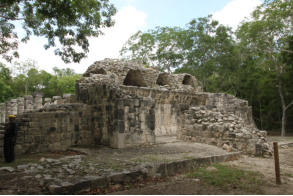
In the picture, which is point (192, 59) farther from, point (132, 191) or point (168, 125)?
point (132, 191)

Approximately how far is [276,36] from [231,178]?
17640 millimetres

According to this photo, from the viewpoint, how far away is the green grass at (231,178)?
4.83 m

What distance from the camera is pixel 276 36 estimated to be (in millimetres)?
19344

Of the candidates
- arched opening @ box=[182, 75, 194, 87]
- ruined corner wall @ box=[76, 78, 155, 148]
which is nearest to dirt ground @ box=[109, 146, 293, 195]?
ruined corner wall @ box=[76, 78, 155, 148]

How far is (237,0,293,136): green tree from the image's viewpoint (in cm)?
1806

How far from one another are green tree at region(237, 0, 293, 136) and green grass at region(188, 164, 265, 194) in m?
15.4

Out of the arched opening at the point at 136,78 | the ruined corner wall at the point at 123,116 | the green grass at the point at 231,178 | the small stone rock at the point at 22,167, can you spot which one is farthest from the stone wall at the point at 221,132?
the small stone rock at the point at 22,167

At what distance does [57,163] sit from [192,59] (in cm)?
2480

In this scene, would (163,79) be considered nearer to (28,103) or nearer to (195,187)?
(28,103)

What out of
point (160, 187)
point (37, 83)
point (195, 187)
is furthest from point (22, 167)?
point (37, 83)

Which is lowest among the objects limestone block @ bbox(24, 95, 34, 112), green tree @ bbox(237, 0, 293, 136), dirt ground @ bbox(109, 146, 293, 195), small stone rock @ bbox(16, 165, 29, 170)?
dirt ground @ bbox(109, 146, 293, 195)

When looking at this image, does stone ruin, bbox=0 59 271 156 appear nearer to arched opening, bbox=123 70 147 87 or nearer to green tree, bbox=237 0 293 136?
arched opening, bbox=123 70 147 87

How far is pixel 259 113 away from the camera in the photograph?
26.1 meters

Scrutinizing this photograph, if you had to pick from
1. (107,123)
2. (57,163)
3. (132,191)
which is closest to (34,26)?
(107,123)
